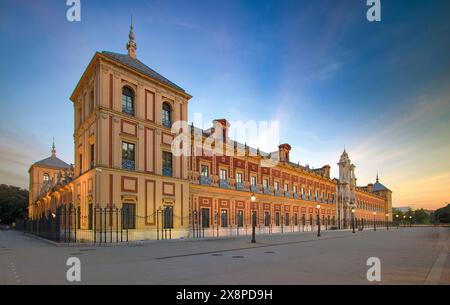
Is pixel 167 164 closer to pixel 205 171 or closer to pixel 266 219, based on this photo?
pixel 205 171

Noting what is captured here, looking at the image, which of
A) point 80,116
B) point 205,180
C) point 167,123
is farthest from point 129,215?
point 80,116

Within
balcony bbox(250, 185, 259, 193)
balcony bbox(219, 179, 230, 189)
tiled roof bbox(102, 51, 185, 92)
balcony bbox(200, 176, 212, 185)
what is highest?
tiled roof bbox(102, 51, 185, 92)

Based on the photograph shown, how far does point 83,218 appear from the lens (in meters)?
24.8

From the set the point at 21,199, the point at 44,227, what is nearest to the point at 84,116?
the point at 44,227

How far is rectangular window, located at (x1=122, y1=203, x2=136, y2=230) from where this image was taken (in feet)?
76.4

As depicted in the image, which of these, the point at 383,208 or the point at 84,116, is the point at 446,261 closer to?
the point at 84,116

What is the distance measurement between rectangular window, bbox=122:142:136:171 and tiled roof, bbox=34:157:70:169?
4135 cm

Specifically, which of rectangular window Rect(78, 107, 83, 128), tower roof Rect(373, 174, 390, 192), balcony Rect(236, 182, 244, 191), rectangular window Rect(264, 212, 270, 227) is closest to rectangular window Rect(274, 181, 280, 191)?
rectangular window Rect(264, 212, 270, 227)

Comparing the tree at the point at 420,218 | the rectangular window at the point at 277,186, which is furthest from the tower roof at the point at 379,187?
the rectangular window at the point at 277,186

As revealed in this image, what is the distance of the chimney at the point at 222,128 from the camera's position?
36.0 meters

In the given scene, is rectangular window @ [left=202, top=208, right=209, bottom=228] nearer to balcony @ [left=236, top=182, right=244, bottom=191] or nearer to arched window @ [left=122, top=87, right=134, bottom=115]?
balcony @ [left=236, top=182, right=244, bottom=191]

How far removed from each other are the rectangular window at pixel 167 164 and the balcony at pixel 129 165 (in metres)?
2.96

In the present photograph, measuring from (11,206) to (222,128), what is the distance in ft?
184
